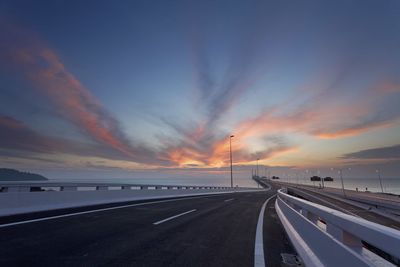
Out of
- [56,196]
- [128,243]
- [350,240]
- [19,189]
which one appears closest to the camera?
[350,240]

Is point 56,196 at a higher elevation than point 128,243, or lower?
higher

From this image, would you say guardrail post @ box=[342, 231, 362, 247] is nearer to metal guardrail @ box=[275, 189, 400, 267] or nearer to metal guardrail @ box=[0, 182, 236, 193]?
metal guardrail @ box=[275, 189, 400, 267]

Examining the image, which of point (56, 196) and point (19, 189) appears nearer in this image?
point (19, 189)

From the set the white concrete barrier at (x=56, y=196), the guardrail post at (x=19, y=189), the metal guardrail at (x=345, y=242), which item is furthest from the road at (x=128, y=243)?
the guardrail post at (x=19, y=189)

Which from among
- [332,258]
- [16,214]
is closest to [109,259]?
[332,258]

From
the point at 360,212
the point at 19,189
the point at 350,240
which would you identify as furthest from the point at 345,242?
the point at 360,212

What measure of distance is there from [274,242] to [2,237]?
688 centimetres

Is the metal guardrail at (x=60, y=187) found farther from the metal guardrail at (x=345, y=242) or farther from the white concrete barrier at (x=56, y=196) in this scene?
the metal guardrail at (x=345, y=242)

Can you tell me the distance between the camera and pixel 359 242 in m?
3.70

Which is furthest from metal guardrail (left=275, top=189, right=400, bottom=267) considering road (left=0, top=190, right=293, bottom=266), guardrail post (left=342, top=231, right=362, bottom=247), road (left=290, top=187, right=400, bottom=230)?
road (left=290, top=187, right=400, bottom=230)

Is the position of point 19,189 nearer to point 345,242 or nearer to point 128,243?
point 128,243

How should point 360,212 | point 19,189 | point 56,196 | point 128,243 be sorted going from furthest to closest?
1. point 360,212
2. point 56,196
3. point 19,189
4. point 128,243

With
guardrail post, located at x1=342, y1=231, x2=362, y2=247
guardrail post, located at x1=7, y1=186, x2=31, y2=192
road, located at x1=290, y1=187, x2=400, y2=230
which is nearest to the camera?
Answer: guardrail post, located at x1=342, y1=231, x2=362, y2=247

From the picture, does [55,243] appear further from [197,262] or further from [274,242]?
[274,242]
